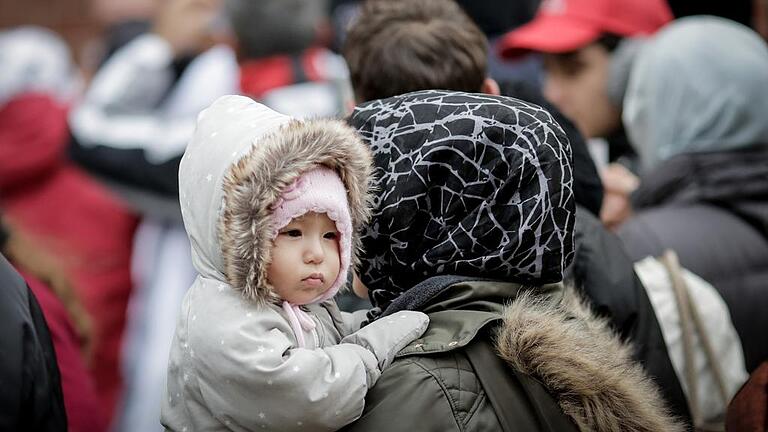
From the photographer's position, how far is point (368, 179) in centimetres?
208

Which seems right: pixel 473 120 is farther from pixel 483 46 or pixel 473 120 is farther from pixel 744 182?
pixel 744 182

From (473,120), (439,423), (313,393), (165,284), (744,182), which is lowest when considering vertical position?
(165,284)

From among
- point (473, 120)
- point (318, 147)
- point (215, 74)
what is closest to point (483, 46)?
point (473, 120)

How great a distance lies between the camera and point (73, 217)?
5445 millimetres

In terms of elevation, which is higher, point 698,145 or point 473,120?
point 473,120

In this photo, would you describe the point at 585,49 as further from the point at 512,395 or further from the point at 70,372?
the point at 512,395

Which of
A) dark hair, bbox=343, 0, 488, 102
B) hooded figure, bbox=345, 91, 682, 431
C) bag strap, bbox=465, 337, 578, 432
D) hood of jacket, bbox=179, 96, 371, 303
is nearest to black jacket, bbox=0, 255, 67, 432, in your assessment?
hood of jacket, bbox=179, 96, 371, 303

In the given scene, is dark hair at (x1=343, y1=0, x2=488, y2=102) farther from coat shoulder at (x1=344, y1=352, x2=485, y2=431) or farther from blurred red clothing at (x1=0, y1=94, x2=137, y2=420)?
blurred red clothing at (x1=0, y1=94, x2=137, y2=420)

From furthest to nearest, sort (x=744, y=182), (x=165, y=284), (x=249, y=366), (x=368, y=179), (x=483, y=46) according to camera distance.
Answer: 1. (x=165, y=284)
2. (x=744, y=182)
3. (x=483, y=46)
4. (x=368, y=179)
5. (x=249, y=366)

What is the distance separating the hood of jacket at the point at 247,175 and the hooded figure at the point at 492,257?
118mm

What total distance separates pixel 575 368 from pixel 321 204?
57 centimetres

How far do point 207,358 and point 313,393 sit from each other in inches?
7.7

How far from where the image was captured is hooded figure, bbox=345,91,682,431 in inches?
82.0

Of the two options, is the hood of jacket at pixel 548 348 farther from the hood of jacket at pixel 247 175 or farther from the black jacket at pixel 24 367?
the black jacket at pixel 24 367
